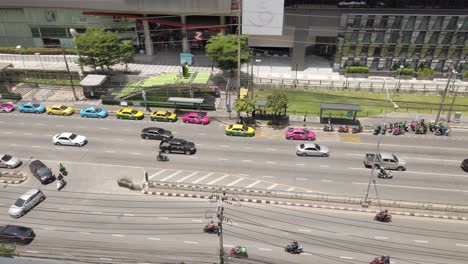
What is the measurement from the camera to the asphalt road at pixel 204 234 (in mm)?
35938

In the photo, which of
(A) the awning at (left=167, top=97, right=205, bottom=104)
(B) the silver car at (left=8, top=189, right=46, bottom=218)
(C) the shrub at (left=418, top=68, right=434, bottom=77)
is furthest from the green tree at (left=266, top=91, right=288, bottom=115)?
(C) the shrub at (left=418, top=68, right=434, bottom=77)

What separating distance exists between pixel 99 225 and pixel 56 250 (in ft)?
15.5

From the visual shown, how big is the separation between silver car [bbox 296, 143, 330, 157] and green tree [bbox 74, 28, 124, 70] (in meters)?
42.3

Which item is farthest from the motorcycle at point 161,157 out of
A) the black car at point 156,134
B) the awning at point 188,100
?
the awning at point 188,100

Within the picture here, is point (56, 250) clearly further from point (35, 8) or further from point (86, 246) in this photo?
point (35, 8)

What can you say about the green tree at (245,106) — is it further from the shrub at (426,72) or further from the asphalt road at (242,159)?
the shrub at (426,72)

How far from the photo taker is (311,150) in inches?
2018

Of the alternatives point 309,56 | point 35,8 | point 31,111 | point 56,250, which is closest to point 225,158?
point 56,250

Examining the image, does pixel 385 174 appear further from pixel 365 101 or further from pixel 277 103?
pixel 365 101

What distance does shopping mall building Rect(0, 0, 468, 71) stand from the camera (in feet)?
243

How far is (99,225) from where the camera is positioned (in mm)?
39906

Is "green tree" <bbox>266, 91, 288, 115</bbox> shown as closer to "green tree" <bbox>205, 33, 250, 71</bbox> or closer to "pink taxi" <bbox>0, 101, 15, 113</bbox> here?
"green tree" <bbox>205, 33, 250, 71</bbox>

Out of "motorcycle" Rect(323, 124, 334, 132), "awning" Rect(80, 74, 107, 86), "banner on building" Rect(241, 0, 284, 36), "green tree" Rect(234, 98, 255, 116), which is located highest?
"banner on building" Rect(241, 0, 284, 36)

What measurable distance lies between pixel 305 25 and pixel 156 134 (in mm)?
40761
